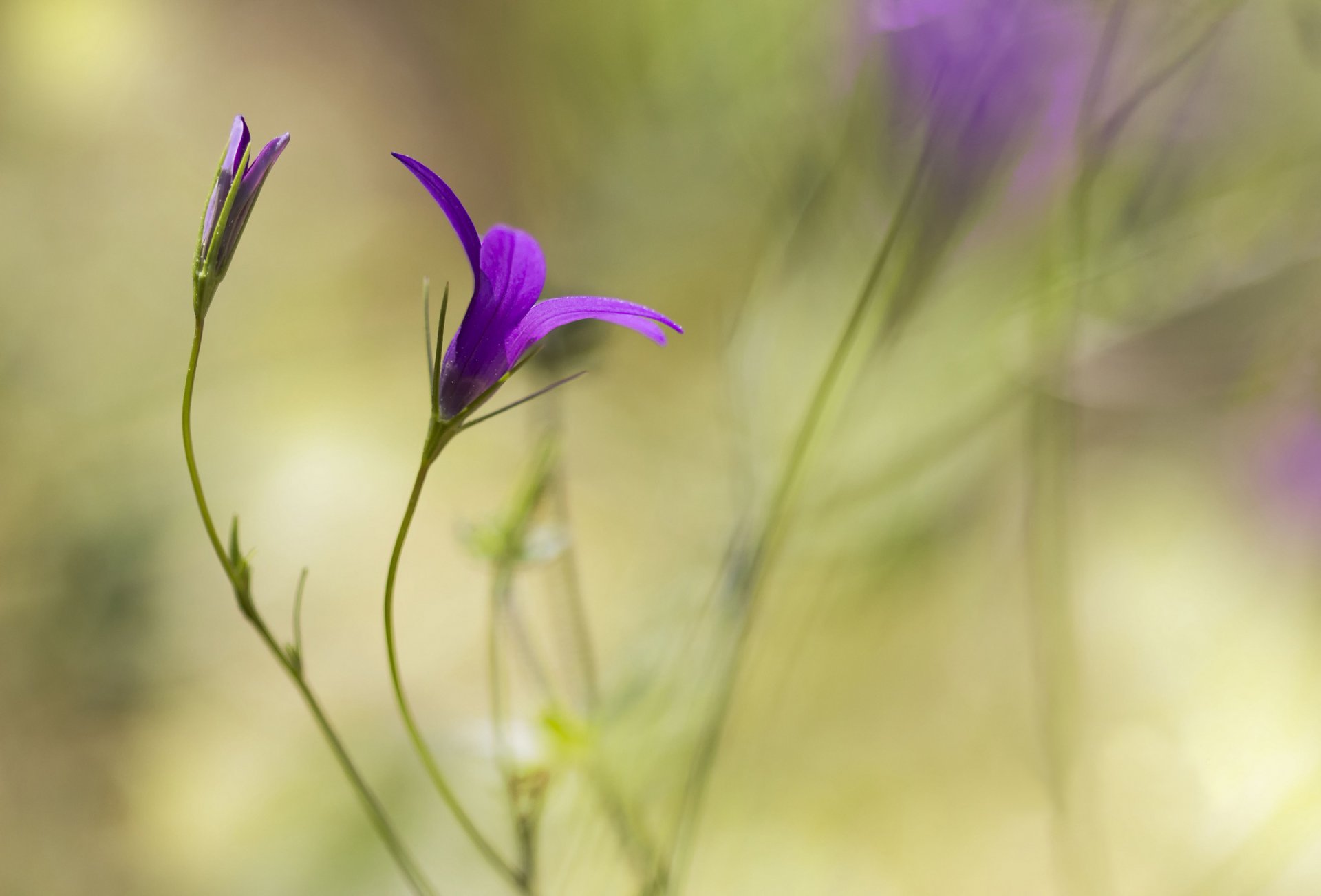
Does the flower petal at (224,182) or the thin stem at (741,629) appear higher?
the flower petal at (224,182)

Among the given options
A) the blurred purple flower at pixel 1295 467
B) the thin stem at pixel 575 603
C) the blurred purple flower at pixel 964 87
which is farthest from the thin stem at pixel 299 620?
the blurred purple flower at pixel 1295 467

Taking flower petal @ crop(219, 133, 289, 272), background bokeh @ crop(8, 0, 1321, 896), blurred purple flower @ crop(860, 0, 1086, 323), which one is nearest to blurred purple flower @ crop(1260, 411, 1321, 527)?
background bokeh @ crop(8, 0, 1321, 896)

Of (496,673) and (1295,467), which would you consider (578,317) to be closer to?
(496,673)

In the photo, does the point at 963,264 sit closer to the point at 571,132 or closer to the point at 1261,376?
the point at 1261,376

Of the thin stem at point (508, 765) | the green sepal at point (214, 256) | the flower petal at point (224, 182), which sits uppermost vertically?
the flower petal at point (224, 182)

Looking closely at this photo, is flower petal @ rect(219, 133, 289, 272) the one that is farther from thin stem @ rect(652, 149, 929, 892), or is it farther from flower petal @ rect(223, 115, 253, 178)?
thin stem @ rect(652, 149, 929, 892)

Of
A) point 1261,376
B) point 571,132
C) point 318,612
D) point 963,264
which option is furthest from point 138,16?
point 1261,376

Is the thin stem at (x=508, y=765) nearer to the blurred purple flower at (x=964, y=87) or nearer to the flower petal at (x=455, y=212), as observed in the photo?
the flower petal at (x=455, y=212)
